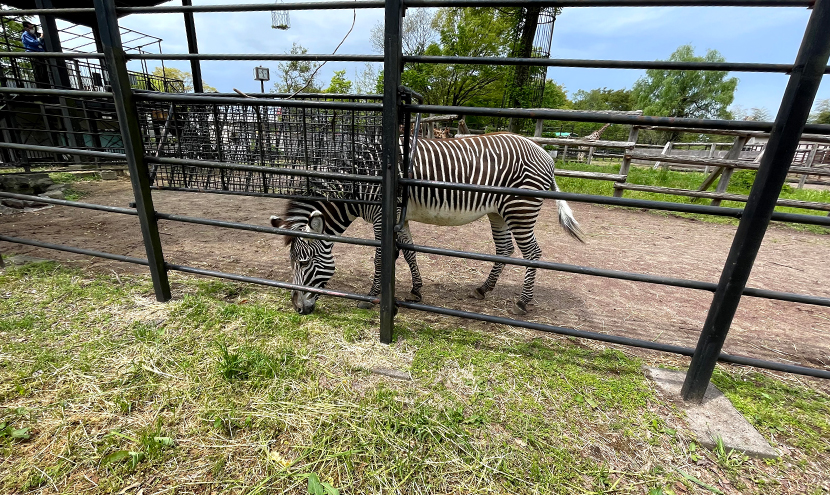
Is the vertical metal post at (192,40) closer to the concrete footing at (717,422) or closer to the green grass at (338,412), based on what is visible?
the green grass at (338,412)

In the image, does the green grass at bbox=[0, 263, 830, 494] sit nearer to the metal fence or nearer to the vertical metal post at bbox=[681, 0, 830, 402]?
the metal fence

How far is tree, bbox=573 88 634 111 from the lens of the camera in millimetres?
62575

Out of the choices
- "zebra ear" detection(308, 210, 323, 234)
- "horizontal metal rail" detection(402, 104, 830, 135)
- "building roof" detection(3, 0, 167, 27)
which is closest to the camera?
"horizontal metal rail" detection(402, 104, 830, 135)

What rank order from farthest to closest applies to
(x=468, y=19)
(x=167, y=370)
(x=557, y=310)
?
(x=468, y=19), (x=557, y=310), (x=167, y=370)

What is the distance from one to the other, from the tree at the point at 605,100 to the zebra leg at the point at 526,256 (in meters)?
69.7

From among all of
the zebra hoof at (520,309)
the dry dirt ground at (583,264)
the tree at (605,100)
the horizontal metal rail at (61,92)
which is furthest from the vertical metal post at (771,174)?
the tree at (605,100)

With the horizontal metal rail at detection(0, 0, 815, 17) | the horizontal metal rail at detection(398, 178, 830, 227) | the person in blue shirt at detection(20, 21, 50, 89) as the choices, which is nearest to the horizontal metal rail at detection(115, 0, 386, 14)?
the horizontal metal rail at detection(0, 0, 815, 17)

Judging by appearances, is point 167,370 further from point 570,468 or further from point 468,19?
point 468,19

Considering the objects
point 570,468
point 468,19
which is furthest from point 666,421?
point 468,19

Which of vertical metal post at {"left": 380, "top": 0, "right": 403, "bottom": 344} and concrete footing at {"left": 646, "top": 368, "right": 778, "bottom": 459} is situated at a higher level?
vertical metal post at {"left": 380, "top": 0, "right": 403, "bottom": 344}

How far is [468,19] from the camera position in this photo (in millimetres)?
23578

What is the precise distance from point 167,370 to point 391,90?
2073 millimetres

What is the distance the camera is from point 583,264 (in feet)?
15.0

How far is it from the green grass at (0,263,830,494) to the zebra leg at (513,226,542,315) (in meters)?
0.80
